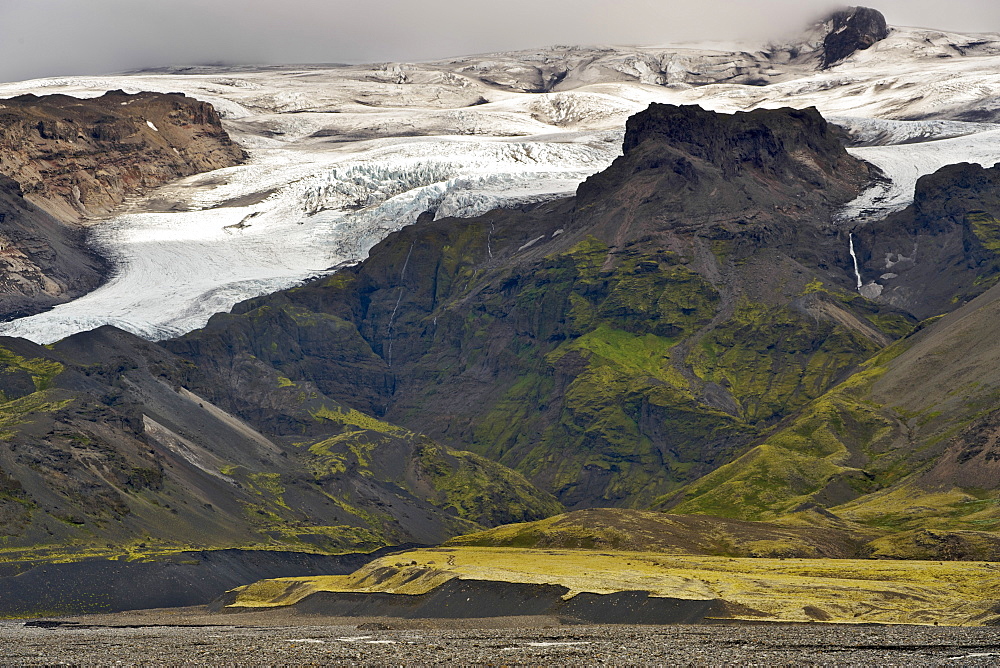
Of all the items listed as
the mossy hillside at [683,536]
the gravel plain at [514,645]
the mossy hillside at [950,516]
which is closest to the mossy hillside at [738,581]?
the gravel plain at [514,645]

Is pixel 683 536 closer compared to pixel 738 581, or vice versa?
pixel 738 581

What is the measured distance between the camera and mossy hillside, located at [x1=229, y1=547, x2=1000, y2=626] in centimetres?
10869

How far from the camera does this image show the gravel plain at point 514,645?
76438 millimetres

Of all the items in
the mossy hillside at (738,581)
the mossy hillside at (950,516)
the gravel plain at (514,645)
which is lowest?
the mossy hillside at (950,516)

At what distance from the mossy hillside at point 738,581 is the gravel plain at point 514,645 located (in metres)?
8.41

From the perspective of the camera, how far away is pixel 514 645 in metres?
86.4

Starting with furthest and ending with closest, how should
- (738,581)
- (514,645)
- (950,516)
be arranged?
(950,516) < (738,581) < (514,645)

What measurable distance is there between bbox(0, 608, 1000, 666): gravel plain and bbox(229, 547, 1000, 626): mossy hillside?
27.6 feet

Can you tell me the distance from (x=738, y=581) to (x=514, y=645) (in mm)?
44686

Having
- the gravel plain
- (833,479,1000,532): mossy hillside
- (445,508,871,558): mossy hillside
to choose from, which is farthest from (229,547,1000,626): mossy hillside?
(833,479,1000,532): mossy hillside

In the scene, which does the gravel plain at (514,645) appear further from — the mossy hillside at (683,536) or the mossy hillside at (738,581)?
the mossy hillside at (683,536)

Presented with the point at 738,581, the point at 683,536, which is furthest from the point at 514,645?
the point at 683,536

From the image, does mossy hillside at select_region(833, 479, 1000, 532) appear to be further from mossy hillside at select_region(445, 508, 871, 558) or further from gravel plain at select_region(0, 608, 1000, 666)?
gravel plain at select_region(0, 608, 1000, 666)

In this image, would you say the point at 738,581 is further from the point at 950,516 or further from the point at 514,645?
the point at 950,516
